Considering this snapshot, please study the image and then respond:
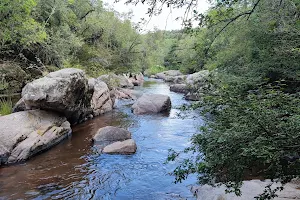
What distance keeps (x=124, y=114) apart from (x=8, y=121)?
6952 mm

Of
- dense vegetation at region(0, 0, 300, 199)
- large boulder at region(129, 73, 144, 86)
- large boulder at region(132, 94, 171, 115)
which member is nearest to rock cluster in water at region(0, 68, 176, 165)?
dense vegetation at region(0, 0, 300, 199)

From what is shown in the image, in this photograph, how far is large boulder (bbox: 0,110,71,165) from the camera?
24.7 feet

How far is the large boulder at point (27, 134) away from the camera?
7516mm

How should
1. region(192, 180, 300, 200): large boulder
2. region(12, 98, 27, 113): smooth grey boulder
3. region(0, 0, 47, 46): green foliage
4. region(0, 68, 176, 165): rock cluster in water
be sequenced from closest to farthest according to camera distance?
region(192, 180, 300, 200): large boulder
region(0, 68, 176, 165): rock cluster in water
region(12, 98, 27, 113): smooth grey boulder
region(0, 0, 47, 46): green foliage

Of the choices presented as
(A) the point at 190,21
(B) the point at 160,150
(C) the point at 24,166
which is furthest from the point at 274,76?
(C) the point at 24,166

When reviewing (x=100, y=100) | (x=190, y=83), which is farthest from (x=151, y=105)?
(x=190, y=83)

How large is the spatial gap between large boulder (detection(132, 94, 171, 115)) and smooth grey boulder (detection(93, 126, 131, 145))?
470 centimetres

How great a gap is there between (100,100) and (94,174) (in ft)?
27.2

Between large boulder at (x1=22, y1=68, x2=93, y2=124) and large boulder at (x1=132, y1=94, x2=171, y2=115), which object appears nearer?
large boulder at (x1=22, y1=68, x2=93, y2=124)

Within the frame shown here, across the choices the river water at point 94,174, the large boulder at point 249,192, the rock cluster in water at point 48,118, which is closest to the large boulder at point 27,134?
the rock cluster in water at point 48,118

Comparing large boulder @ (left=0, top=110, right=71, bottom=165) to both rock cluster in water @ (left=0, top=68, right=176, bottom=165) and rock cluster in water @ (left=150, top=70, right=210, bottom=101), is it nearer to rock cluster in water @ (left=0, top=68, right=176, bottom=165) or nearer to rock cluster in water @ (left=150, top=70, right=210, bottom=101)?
rock cluster in water @ (left=0, top=68, right=176, bottom=165)

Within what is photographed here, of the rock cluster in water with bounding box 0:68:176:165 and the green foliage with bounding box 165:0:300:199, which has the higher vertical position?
the green foliage with bounding box 165:0:300:199

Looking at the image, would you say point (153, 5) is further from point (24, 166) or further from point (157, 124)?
point (157, 124)

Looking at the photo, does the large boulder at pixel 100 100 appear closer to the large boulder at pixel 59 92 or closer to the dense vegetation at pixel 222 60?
the large boulder at pixel 59 92
